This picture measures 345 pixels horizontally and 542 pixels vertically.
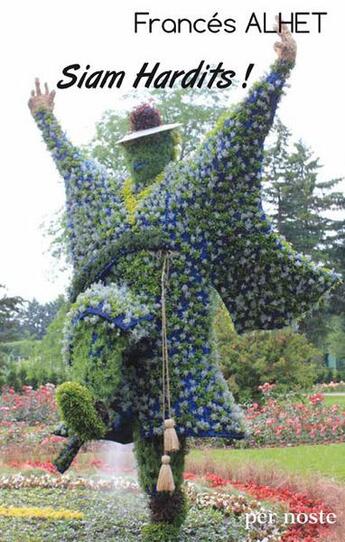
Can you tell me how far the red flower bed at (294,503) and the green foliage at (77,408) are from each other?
2270 millimetres

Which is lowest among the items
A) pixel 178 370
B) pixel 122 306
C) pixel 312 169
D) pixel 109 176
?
pixel 178 370

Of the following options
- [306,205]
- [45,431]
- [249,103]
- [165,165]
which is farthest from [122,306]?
[306,205]

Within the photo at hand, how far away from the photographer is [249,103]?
18.7 feet

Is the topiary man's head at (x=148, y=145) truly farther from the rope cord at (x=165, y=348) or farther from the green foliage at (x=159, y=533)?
the green foliage at (x=159, y=533)

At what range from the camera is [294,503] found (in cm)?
737

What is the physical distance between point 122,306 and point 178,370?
0.68m

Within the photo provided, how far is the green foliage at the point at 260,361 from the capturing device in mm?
15688

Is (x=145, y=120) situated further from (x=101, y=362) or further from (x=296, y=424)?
(x=296, y=424)

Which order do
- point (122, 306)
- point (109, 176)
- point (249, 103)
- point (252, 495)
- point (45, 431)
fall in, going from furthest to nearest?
point (45, 431)
point (252, 495)
point (109, 176)
point (249, 103)
point (122, 306)

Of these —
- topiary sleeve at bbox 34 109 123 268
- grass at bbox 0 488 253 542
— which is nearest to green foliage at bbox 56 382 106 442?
topiary sleeve at bbox 34 109 123 268

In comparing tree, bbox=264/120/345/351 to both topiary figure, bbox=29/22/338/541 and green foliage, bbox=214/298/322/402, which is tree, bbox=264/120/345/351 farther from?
topiary figure, bbox=29/22/338/541

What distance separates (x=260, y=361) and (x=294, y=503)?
8.18m

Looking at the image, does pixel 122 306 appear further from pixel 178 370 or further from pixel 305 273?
pixel 305 273

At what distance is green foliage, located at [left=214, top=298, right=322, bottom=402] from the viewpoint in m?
15.7
